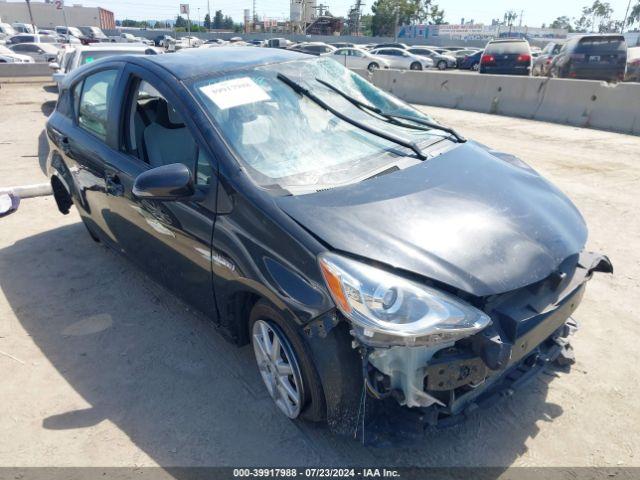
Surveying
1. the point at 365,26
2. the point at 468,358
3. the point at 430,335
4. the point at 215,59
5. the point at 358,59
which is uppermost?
the point at 365,26

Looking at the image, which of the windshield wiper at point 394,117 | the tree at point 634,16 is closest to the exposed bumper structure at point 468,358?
the windshield wiper at point 394,117

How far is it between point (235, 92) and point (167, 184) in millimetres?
782

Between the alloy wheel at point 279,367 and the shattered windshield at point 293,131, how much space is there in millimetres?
744

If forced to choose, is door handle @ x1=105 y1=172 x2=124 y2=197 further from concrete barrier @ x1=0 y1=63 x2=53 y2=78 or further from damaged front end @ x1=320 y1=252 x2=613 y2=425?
concrete barrier @ x1=0 y1=63 x2=53 y2=78

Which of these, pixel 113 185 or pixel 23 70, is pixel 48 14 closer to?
pixel 23 70

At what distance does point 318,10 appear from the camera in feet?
249

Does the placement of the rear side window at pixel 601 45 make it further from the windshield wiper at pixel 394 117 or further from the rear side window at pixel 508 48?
the windshield wiper at pixel 394 117

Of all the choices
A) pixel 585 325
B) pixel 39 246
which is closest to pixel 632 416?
pixel 585 325

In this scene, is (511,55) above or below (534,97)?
above

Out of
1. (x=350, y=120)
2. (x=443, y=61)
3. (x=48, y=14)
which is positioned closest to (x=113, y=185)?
(x=350, y=120)

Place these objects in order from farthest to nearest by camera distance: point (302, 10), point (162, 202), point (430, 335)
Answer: point (302, 10)
point (162, 202)
point (430, 335)

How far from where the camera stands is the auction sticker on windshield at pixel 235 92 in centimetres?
282

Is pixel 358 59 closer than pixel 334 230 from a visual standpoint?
No

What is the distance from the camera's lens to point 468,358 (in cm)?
197
